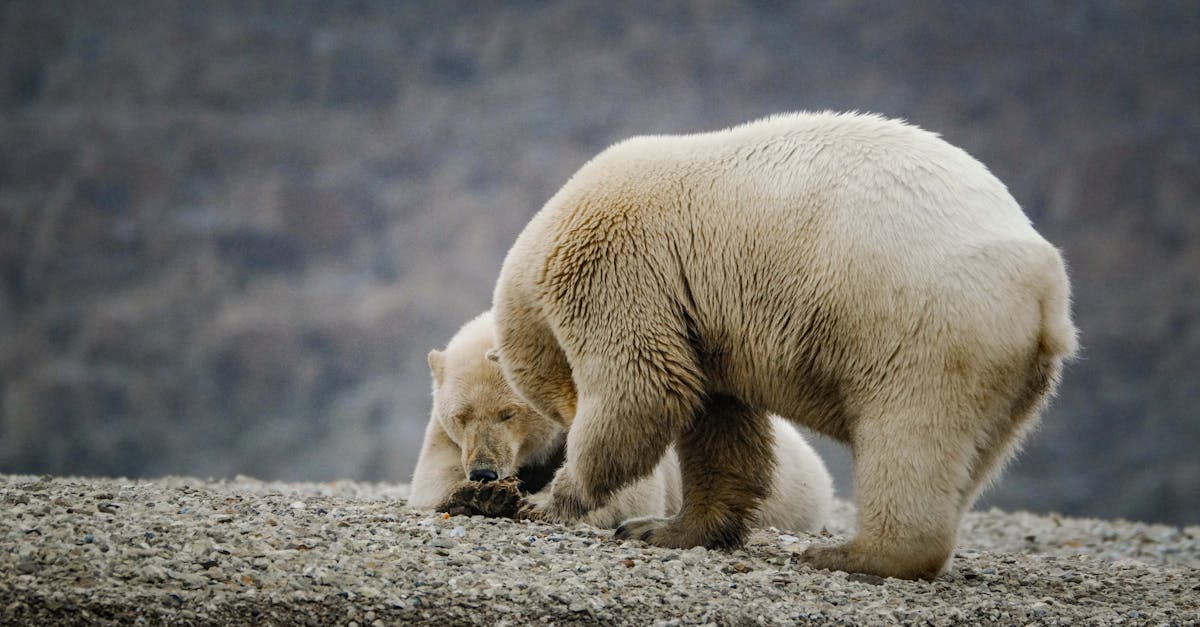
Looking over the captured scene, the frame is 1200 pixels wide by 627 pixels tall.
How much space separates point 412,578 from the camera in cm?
392

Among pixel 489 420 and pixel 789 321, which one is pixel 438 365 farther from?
pixel 789 321

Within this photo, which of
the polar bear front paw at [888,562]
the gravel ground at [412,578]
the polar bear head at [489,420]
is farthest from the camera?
the polar bear head at [489,420]

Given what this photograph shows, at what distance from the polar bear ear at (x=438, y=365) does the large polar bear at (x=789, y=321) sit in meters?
1.00

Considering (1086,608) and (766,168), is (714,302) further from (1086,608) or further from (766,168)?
(1086,608)

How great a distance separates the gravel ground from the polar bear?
0.86 ft

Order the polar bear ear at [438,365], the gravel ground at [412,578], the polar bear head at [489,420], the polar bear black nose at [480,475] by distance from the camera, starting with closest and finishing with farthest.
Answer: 1. the gravel ground at [412,578]
2. the polar bear black nose at [480,475]
3. the polar bear head at [489,420]
4. the polar bear ear at [438,365]

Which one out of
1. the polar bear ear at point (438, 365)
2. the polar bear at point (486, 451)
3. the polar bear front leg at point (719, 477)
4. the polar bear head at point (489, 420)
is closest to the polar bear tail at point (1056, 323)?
the polar bear front leg at point (719, 477)

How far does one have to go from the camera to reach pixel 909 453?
429cm

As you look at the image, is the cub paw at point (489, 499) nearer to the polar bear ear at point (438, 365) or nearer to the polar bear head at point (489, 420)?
the polar bear head at point (489, 420)

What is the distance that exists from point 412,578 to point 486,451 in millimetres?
1661

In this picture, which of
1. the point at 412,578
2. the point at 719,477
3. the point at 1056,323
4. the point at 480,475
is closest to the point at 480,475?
the point at 480,475

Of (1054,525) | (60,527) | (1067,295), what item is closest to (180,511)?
(60,527)

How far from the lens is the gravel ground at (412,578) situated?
3580mm

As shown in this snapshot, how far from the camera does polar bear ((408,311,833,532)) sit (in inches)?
213
